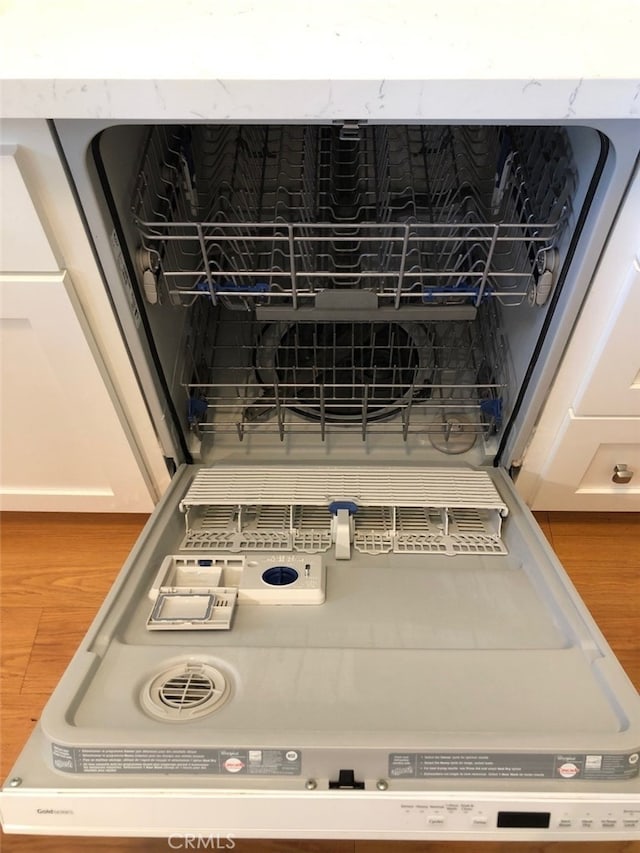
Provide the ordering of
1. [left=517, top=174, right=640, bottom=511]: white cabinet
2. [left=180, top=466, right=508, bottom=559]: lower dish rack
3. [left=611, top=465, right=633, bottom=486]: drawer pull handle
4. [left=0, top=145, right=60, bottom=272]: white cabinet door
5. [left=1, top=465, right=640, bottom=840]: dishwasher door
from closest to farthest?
[left=1, top=465, right=640, bottom=840]: dishwasher door → [left=0, top=145, right=60, bottom=272]: white cabinet door → [left=517, top=174, right=640, bottom=511]: white cabinet → [left=180, top=466, right=508, bottom=559]: lower dish rack → [left=611, top=465, right=633, bottom=486]: drawer pull handle

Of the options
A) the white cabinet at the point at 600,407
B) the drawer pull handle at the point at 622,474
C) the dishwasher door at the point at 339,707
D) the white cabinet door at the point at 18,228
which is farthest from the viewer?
the drawer pull handle at the point at 622,474

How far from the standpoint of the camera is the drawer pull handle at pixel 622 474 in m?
1.17

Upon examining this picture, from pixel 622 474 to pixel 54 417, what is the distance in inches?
38.2

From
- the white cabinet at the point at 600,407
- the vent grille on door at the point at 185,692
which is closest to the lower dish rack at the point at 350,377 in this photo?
the white cabinet at the point at 600,407

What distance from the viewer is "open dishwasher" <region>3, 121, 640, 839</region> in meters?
0.68

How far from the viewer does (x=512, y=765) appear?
682 millimetres

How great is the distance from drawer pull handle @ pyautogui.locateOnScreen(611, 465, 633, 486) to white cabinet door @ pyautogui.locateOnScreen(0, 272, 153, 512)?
0.84 meters

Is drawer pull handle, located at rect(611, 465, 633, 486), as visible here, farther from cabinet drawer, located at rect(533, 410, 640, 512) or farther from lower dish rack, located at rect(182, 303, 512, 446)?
lower dish rack, located at rect(182, 303, 512, 446)

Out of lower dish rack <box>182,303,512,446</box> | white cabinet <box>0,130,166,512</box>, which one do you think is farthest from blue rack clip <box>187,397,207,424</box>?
white cabinet <box>0,130,166,512</box>

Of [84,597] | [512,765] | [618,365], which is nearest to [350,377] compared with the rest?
[618,365]

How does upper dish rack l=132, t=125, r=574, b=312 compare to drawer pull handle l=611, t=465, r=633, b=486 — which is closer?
upper dish rack l=132, t=125, r=574, b=312

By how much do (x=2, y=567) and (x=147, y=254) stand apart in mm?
756
